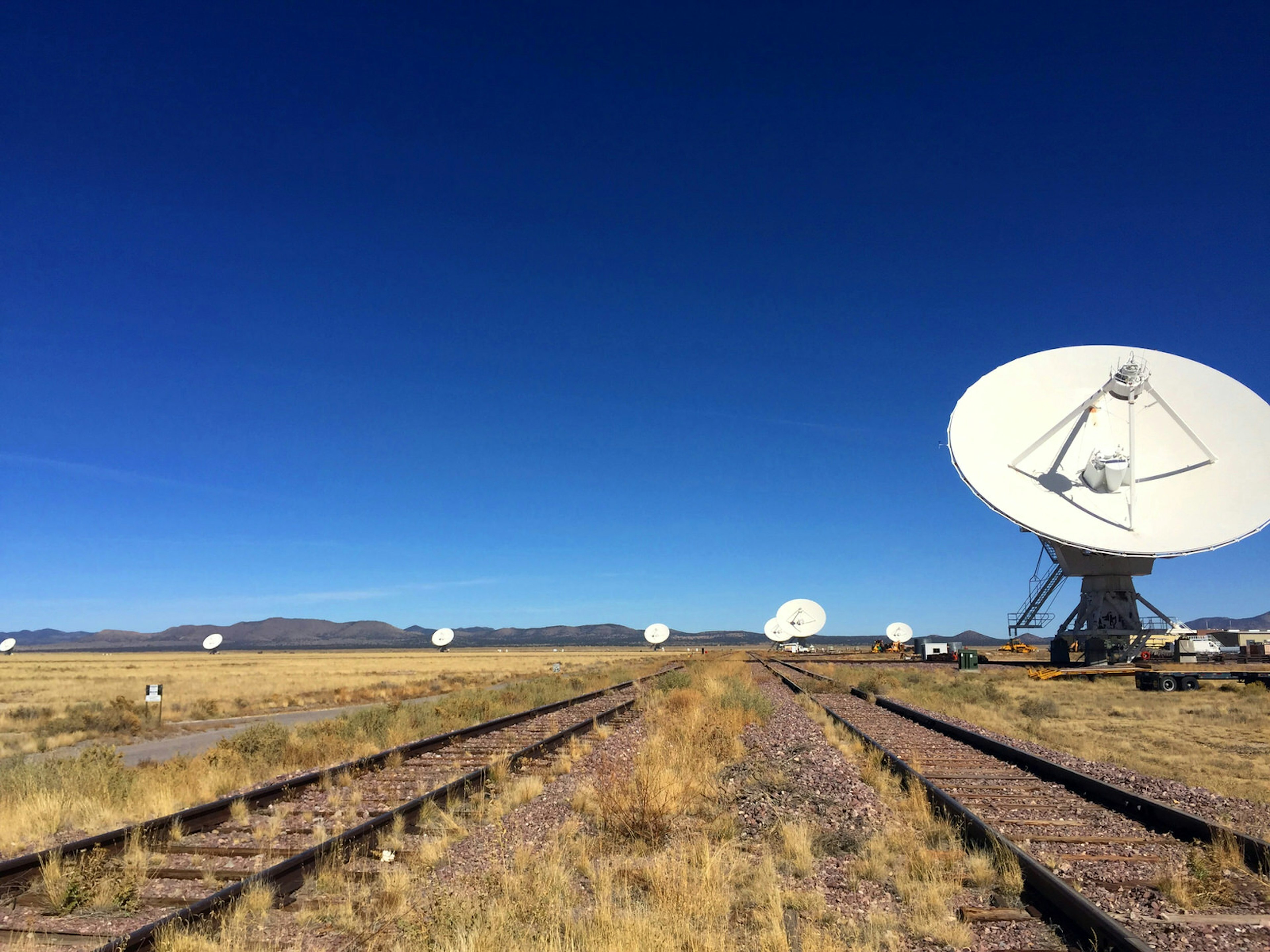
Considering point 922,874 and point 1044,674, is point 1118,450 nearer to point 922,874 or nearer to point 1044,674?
point 1044,674

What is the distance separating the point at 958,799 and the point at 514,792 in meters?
5.23

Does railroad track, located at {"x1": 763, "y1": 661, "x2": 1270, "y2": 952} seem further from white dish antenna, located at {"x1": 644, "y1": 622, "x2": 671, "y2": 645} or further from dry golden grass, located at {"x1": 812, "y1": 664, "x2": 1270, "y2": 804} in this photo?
white dish antenna, located at {"x1": 644, "y1": 622, "x2": 671, "y2": 645}

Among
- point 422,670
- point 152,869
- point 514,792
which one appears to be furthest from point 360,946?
point 422,670

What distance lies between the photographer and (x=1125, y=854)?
747 centimetres

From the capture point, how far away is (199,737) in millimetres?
18781

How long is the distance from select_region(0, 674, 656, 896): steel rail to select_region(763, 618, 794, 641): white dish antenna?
6641 centimetres

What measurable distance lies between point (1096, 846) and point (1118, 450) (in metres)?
27.5

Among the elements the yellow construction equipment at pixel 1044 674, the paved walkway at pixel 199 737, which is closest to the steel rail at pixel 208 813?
the paved walkway at pixel 199 737

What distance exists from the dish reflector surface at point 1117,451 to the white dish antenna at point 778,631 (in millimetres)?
49871

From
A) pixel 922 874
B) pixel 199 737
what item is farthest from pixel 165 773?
pixel 922 874

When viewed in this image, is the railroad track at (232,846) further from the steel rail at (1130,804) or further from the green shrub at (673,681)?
the green shrub at (673,681)

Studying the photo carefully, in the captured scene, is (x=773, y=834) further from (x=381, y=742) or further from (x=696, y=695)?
(x=696, y=695)

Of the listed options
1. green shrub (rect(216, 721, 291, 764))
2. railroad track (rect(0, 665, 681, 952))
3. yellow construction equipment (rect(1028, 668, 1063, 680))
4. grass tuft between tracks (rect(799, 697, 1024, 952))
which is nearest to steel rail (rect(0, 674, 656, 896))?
railroad track (rect(0, 665, 681, 952))

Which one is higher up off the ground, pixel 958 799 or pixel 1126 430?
pixel 1126 430
